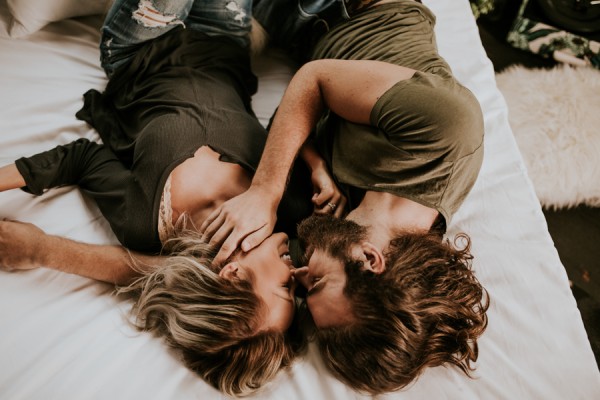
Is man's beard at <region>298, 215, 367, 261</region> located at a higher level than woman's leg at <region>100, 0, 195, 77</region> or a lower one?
lower

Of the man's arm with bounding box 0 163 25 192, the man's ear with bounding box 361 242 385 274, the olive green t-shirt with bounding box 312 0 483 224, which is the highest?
the olive green t-shirt with bounding box 312 0 483 224

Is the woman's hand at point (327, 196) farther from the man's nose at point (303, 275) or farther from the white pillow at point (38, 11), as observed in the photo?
the white pillow at point (38, 11)

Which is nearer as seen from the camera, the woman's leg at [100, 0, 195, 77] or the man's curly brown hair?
the man's curly brown hair

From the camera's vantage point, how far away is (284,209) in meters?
1.17

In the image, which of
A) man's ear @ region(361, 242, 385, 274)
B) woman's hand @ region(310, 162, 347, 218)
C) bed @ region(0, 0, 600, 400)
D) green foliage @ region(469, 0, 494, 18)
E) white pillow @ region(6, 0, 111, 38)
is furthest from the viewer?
green foliage @ region(469, 0, 494, 18)

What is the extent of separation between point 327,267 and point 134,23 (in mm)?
877

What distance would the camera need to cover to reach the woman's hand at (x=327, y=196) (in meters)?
1.11

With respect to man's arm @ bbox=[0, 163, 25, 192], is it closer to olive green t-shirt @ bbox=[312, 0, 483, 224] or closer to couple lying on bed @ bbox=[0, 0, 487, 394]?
couple lying on bed @ bbox=[0, 0, 487, 394]

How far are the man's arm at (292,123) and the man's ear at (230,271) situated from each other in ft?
0.08

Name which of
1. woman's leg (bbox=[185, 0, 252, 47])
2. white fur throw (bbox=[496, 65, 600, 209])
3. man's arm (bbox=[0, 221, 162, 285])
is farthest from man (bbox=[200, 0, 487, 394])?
white fur throw (bbox=[496, 65, 600, 209])

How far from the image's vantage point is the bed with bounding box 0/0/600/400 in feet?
2.82

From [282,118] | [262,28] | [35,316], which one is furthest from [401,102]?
[35,316]

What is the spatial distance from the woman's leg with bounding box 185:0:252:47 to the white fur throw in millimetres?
1110

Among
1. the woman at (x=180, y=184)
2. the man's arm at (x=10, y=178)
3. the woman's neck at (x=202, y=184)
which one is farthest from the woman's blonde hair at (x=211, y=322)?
the man's arm at (x=10, y=178)
